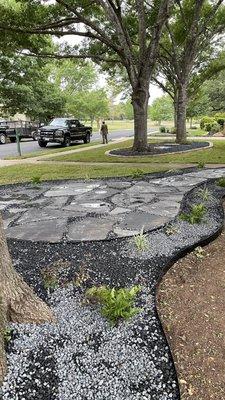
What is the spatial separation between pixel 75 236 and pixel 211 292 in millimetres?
1552

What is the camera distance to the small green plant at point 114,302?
253 cm

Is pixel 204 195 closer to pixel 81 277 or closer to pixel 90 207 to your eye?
pixel 90 207

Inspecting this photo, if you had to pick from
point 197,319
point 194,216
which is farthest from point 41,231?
point 197,319

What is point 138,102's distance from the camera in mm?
13273

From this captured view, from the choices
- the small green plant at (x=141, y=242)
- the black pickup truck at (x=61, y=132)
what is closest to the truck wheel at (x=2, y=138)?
the black pickup truck at (x=61, y=132)

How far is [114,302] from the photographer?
257 centimetres

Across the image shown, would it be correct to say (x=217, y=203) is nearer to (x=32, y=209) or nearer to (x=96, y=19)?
(x=32, y=209)

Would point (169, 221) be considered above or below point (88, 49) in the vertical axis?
below

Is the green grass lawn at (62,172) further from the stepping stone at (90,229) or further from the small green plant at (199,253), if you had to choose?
the small green plant at (199,253)

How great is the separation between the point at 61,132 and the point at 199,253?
56.1 ft

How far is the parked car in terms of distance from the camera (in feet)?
83.0

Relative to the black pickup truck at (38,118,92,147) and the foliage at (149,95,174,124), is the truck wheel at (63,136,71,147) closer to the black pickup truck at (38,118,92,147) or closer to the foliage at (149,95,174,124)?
the black pickup truck at (38,118,92,147)

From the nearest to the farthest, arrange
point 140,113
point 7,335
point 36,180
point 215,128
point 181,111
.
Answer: point 7,335
point 36,180
point 140,113
point 181,111
point 215,128

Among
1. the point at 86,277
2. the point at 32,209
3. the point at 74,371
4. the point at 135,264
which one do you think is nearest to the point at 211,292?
the point at 135,264
